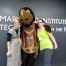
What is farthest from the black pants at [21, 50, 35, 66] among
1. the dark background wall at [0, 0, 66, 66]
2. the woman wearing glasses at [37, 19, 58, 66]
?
the dark background wall at [0, 0, 66, 66]

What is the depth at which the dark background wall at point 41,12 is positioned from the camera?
16.4 feet

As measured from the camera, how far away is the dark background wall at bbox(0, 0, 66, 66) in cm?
498

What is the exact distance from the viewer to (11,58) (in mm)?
4453

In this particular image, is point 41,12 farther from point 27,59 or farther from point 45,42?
point 27,59

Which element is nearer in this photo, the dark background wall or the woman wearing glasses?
the woman wearing glasses

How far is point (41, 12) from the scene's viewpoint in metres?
5.14

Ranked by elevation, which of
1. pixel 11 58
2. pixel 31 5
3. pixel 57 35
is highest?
pixel 31 5

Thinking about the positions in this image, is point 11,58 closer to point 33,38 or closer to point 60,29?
point 33,38

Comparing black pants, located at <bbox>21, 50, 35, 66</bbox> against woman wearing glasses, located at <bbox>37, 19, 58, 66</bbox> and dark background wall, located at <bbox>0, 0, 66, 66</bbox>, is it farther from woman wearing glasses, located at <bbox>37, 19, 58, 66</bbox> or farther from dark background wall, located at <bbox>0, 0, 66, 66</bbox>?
dark background wall, located at <bbox>0, 0, 66, 66</bbox>

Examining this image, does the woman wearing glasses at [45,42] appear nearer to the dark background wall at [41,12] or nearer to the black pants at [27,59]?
the black pants at [27,59]

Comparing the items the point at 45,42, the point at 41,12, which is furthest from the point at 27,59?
the point at 41,12

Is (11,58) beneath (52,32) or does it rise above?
beneath

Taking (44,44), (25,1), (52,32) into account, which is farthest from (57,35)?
(25,1)

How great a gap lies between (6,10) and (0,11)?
0.14 meters
